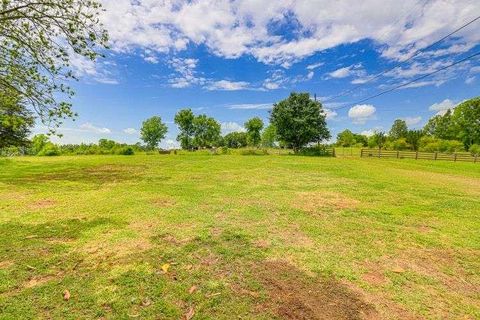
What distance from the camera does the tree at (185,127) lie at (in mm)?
67562

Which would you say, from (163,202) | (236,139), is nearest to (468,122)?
(163,202)

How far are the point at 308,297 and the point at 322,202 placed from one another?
5657 millimetres

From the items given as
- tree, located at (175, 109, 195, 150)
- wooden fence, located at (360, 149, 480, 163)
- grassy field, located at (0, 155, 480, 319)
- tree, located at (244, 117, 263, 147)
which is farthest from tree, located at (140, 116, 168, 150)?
grassy field, located at (0, 155, 480, 319)

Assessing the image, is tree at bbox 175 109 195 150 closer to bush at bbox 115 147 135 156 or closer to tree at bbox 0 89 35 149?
bush at bbox 115 147 135 156

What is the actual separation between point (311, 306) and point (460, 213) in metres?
7.07

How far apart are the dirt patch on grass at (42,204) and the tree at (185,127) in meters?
60.7

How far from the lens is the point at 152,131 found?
7044 centimetres

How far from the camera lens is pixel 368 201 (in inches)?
357

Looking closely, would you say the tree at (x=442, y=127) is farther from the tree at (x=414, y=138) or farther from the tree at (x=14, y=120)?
the tree at (x=14, y=120)

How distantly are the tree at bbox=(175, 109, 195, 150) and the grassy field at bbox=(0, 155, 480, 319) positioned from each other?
60.1 m

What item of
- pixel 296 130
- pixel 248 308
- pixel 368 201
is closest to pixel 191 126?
pixel 296 130

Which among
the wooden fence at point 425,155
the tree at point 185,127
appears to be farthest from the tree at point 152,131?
the wooden fence at point 425,155

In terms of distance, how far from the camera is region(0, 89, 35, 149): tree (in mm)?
11141

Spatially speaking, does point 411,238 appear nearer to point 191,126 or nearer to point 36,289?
point 36,289
